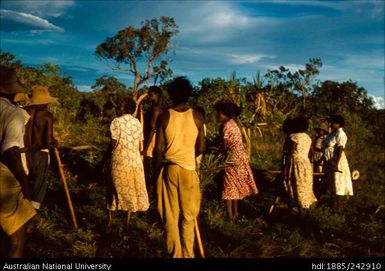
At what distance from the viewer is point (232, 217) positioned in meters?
6.57

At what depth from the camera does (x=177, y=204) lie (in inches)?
158

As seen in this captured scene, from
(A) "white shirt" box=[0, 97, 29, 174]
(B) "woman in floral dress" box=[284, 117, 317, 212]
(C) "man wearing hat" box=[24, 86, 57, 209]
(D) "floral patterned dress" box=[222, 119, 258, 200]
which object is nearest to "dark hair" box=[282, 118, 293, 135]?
(B) "woman in floral dress" box=[284, 117, 317, 212]

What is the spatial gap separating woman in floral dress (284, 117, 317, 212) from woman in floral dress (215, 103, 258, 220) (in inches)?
22.9

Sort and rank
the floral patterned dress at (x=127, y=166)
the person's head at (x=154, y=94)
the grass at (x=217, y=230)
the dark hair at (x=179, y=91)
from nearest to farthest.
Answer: the dark hair at (x=179, y=91) < the grass at (x=217, y=230) < the floral patterned dress at (x=127, y=166) < the person's head at (x=154, y=94)

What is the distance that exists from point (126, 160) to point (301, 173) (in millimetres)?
2598

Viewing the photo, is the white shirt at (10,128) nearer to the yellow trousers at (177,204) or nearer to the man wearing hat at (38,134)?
the yellow trousers at (177,204)

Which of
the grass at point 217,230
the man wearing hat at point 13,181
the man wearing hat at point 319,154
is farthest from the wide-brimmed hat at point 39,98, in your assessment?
the man wearing hat at point 319,154

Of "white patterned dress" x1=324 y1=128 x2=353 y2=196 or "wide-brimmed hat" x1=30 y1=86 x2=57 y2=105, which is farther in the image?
"white patterned dress" x1=324 y1=128 x2=353 y2=196

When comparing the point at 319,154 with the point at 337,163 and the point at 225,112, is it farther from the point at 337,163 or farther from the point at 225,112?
the point at 225,112

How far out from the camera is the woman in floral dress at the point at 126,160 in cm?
544

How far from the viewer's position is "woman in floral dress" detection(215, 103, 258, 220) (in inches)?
259

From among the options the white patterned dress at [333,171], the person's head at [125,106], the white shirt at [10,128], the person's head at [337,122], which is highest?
the person's head at [125,106]

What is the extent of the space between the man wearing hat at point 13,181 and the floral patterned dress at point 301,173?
4.15m

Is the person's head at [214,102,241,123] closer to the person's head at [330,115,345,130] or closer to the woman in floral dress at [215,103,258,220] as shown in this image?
the woman in floral dress at [215,103,258,220]
